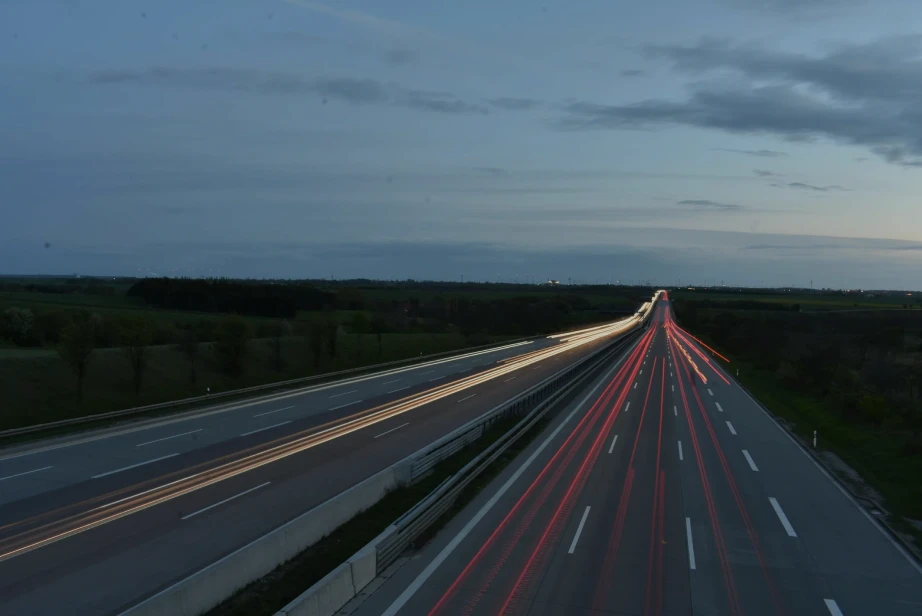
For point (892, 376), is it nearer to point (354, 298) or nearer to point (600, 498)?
point (600, 498)

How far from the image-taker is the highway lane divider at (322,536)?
9.39 meters

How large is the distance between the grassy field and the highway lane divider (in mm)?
14305

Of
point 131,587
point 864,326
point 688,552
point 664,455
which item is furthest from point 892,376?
point 864,326

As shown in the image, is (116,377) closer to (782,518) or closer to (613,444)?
(613,444)

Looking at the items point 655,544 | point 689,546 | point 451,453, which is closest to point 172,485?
point 451,453

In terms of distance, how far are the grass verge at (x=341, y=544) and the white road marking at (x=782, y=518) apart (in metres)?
6.61

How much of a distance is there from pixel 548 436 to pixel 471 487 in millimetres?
8019

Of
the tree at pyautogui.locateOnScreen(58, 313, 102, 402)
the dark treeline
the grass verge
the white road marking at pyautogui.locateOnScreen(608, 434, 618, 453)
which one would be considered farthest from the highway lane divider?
the dark treeline

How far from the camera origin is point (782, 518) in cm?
1605

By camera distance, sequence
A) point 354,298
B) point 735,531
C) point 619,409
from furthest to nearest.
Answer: point 354,298
point 619,409
point 735,531

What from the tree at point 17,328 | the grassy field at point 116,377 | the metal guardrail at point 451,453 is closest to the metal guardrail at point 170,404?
the grassy field at point 116,377

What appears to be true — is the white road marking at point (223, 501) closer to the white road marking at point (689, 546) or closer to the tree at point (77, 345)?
the white road marking at point (689, 546)

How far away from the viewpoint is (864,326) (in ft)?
313

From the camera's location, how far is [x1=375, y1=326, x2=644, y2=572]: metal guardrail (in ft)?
41.5
